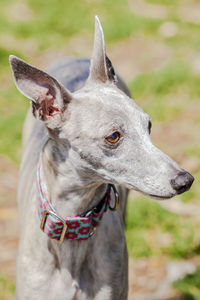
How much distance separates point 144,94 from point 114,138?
441cm

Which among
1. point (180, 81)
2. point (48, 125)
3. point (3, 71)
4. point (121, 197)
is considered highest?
point (48, 125)

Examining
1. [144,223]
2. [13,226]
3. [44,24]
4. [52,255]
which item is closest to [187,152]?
[144,223]

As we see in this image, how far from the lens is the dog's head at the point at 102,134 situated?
2658 millimetres

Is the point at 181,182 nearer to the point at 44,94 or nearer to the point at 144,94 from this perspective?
the point at 44,94

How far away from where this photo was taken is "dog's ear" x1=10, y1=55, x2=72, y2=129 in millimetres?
2662

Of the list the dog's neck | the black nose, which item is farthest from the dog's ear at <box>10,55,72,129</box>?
the black nose

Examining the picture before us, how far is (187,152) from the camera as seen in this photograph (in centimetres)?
550

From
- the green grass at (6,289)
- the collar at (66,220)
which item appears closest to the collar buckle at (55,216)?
the collar at (66,220)

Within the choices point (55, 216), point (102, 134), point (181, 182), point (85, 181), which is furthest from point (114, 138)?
point (55, 216)

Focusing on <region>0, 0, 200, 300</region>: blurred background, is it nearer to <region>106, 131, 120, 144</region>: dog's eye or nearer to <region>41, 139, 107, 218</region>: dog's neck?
<region>41, 139, 107, 218</region>: dog's neck

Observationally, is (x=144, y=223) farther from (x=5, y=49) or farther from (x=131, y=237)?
(x=5, y=49)

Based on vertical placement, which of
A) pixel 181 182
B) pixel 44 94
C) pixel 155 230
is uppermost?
pixel 44 94

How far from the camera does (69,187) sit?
2.86 meters

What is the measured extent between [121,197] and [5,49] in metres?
5.45
